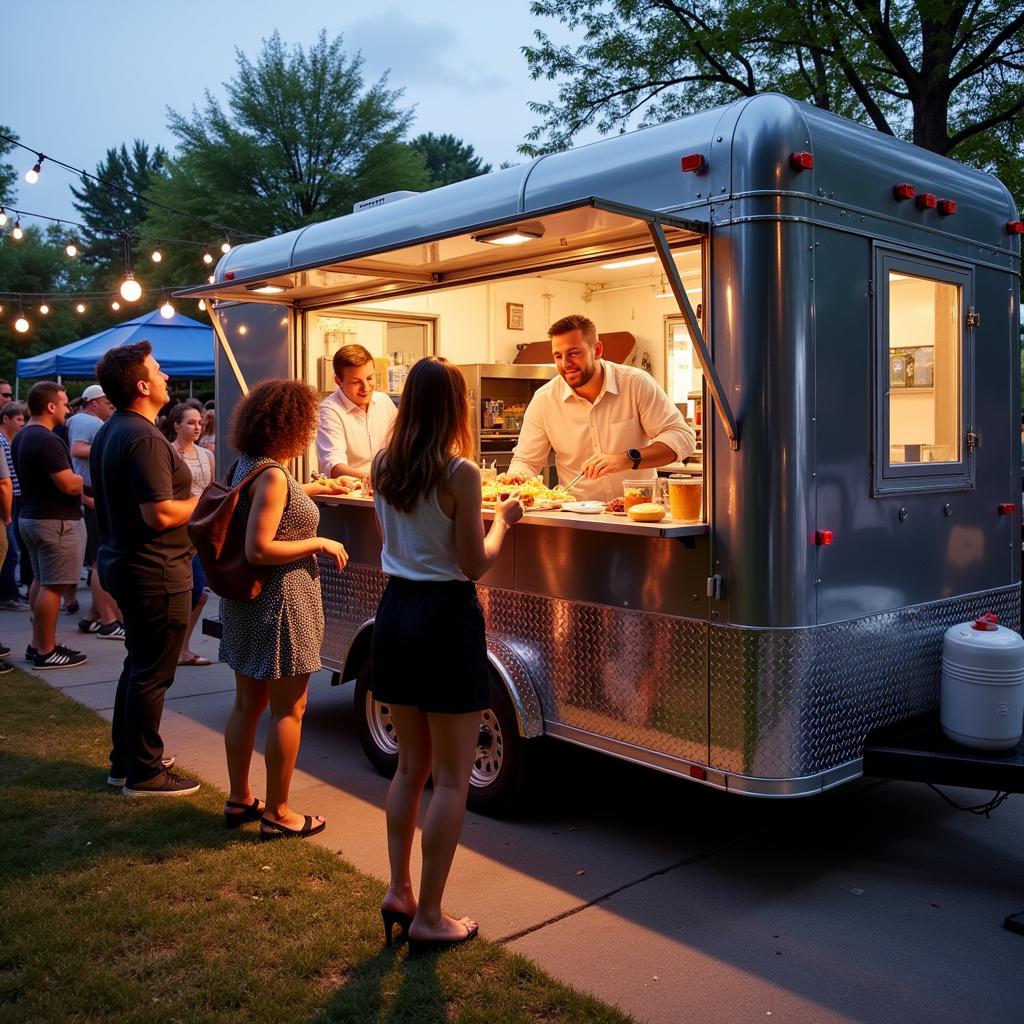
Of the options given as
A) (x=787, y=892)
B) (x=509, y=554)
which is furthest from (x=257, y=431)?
(x=787, y=892)

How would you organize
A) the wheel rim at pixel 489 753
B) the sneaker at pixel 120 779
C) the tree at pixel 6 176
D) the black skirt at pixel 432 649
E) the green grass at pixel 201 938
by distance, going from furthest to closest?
the tree at pixel 6 176
the sneaker at pixel 120 779
the wheel rim at pixel 489 753
the black skirt at pixel 432 649
the green grass at pixel 201 938

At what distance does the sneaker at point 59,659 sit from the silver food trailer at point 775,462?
11.7 feet

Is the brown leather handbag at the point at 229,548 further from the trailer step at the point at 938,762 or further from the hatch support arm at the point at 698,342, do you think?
the trailer step at the point at 938,762

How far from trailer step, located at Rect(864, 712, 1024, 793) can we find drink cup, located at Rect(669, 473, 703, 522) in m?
1.10

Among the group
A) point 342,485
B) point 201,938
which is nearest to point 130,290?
point 342,485

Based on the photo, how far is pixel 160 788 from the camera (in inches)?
199

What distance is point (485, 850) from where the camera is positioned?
443 cm

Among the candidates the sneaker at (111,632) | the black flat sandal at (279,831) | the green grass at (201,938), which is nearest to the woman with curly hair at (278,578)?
the black flat sandal at (279,831)

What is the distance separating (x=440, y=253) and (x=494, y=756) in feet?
7.71

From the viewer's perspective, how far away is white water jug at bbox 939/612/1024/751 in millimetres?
3943

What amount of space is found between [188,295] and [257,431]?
1.94m

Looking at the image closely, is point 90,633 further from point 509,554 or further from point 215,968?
point 215,968

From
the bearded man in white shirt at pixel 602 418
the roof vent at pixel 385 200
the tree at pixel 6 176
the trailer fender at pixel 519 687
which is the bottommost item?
the trailer fender at pixel 519 687

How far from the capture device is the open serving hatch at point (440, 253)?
3771mm
